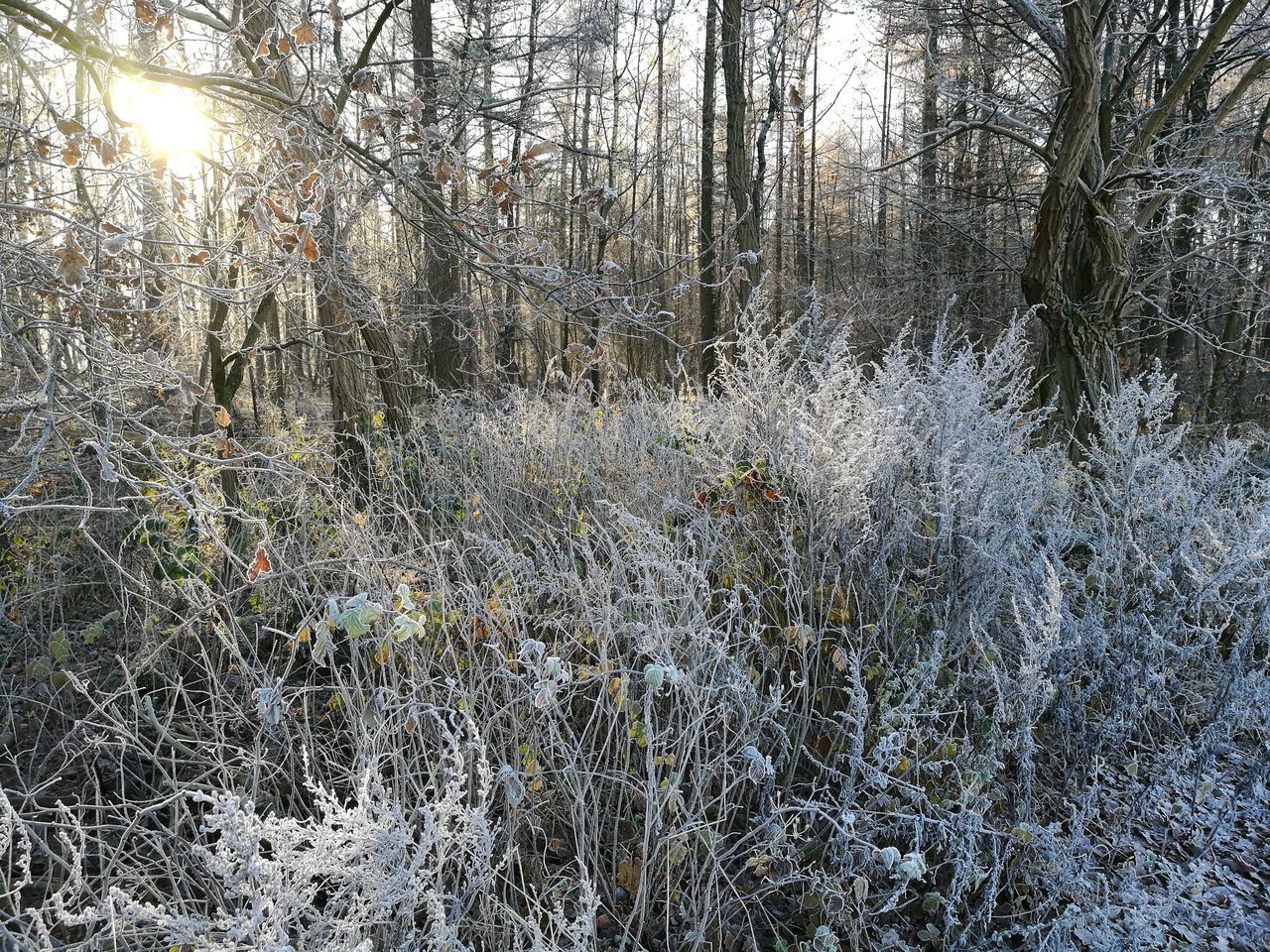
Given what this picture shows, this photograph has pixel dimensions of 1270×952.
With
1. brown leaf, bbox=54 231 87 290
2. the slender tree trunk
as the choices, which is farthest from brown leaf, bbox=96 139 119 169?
the slender tree trunk

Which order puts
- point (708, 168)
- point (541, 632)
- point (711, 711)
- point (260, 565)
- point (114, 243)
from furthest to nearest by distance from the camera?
point (708, 168) < point (541, 632) < point (711, 711) < point (260, 565) < point (114, 243)

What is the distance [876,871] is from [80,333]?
8.65 ft

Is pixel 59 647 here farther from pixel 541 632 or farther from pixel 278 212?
pixel 278 212

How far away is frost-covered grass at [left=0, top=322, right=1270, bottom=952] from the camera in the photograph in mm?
2002

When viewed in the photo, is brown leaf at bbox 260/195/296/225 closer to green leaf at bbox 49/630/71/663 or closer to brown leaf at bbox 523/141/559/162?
brown leaf at bbox 523/141/559/162

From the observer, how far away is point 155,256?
3.69m

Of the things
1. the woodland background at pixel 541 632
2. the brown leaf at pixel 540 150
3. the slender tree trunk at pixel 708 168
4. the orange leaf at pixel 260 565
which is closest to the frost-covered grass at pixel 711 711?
the woodland background at pixel 541 632

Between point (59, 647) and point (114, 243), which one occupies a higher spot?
point (114, 243)

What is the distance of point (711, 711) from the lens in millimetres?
2443

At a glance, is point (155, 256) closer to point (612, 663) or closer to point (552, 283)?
point (552, 283)

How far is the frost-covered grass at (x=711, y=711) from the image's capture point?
2002mm

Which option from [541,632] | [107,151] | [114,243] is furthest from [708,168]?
[114,243]

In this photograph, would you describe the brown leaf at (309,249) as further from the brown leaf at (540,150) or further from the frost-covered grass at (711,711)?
the brown leaf at (540,150)

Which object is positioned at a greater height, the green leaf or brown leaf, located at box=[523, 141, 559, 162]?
brown leaf, located at box=[523, 141, 559, 162]
